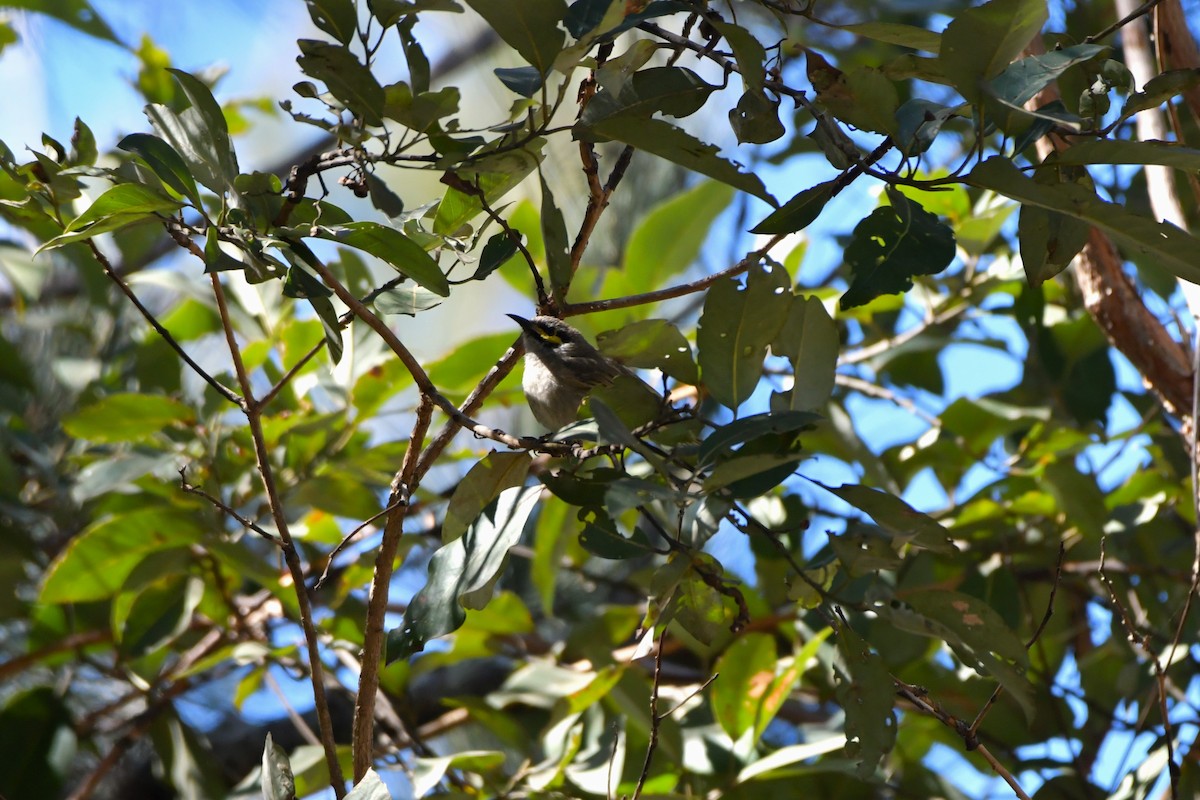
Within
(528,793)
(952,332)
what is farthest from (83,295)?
(952,332)

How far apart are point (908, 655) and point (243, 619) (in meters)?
1.64

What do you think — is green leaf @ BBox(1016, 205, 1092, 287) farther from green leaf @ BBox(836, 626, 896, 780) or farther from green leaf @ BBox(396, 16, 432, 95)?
green leaf @ BBox(396, 16, 432, 95)

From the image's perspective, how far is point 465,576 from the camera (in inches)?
47.4

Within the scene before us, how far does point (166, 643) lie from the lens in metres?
2.54

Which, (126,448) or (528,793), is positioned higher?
(126,448)

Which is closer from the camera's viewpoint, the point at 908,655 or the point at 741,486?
the point at 741,486

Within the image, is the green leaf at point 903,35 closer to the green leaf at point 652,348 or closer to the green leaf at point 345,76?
the green leaf at point 652,348

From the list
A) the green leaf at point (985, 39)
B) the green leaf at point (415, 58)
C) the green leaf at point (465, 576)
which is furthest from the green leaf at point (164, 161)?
the green leaf at point (985, 39)

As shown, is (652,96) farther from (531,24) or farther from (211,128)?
(211,128)

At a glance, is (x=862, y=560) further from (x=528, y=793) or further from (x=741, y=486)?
(x=528, y=793)

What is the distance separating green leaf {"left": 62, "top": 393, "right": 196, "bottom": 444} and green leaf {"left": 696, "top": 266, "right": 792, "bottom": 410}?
5.22 feet

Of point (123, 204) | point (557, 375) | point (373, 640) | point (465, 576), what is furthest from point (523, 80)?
point (557, 375)

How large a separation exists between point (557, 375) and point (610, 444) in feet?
4.53

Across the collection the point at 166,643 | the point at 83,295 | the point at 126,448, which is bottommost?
the point at 166,643
